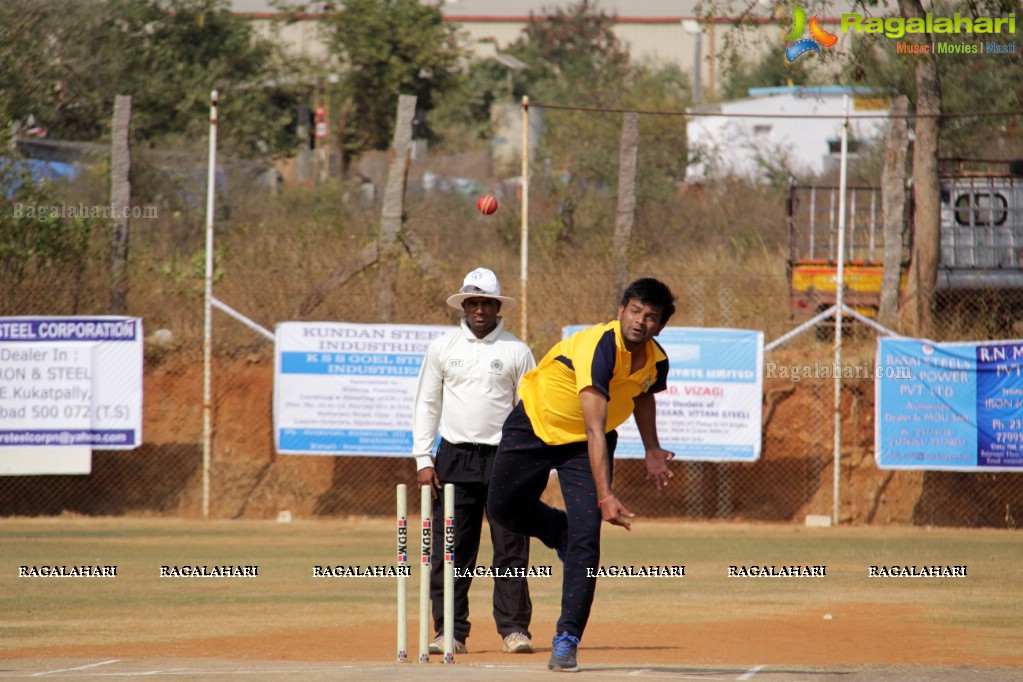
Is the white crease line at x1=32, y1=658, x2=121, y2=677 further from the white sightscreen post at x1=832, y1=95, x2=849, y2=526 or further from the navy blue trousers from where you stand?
the white sightscreen post at x1=832, y1=95, x2=849, y2=526

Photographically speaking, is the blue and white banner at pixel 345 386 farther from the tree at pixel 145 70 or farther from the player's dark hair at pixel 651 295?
the tree at pixel 145 70

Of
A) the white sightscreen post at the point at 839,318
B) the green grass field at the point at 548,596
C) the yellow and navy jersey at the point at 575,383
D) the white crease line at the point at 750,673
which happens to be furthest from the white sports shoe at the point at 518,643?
the white sightscreen post at the point at 839,318

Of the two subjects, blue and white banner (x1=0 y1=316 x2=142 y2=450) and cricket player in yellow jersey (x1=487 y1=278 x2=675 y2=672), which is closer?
cricket player in yellow jersey (x1=487 y1=278 x2=675 y2=672)

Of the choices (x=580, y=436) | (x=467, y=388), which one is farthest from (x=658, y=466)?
(x=467, y=388)

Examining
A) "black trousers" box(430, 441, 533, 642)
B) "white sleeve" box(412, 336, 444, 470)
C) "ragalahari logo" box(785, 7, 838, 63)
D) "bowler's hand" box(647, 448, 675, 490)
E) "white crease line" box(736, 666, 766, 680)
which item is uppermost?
"ragalahari logo" box(785, 7, 838, 63)

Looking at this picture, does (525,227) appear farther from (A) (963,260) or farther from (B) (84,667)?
(B) (84,667)

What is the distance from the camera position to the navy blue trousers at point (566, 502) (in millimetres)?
6770

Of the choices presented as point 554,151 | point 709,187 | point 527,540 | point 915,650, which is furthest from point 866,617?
point 554,151

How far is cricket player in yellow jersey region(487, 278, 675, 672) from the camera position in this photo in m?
6.62

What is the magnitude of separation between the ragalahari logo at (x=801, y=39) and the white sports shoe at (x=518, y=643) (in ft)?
44.9

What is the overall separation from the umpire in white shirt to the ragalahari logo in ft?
42.0

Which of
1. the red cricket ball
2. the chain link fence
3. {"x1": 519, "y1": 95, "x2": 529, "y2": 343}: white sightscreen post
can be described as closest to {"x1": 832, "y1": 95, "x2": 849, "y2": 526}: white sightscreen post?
the chain link fence

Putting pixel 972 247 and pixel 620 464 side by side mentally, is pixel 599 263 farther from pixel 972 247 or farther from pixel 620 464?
pixel 972 247

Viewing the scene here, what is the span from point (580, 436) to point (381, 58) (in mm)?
29494
